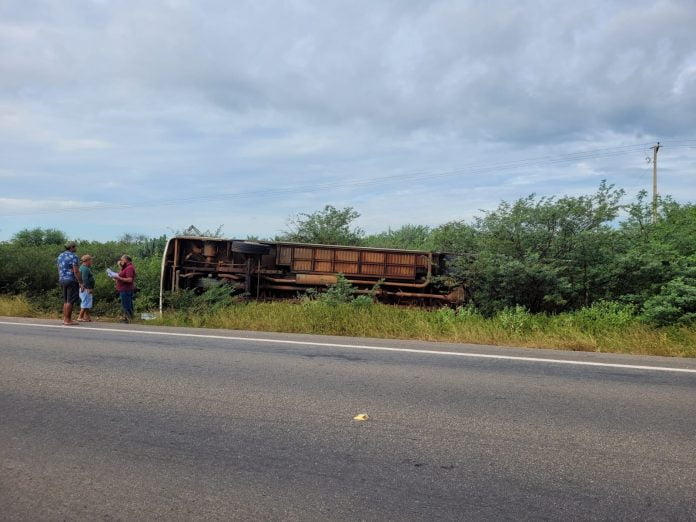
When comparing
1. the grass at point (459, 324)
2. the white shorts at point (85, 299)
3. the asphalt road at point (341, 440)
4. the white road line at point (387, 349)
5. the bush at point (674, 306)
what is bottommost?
the asphalt road at point (341, 440)

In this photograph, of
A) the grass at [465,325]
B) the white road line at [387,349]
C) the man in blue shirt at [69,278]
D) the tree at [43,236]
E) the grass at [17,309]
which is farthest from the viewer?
the tree at [43,236]

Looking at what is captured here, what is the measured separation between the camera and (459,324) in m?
11.4

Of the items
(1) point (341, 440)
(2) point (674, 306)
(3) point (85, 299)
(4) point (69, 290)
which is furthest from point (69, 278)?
(2) point (674, 306)

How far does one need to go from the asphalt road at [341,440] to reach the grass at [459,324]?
6.21ft

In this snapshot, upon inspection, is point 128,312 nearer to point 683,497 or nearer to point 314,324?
point 314,324

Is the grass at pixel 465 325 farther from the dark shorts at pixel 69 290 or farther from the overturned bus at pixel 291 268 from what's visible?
the overturned bus at pixel 291 268

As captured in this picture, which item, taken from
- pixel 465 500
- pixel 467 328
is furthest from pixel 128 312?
pixel 465 500

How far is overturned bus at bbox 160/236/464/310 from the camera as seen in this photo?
1595 cm

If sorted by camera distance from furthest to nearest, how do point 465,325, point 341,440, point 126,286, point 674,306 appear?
point 126,286 → point 465,325 → point 674,306 → point 341,440

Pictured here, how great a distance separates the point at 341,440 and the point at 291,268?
40.2ft

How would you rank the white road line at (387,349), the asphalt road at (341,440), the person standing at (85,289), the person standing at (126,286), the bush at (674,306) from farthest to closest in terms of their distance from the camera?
the person standing at (126,286), the person standing at (85,289), the bush at (674,306), the white road line at (387,349), the asphalt road at (341,440)

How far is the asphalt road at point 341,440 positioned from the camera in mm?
3422

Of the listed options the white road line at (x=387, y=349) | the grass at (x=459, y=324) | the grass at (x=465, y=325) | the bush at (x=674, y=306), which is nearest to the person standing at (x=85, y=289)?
the white road line at (x=387, y=349)

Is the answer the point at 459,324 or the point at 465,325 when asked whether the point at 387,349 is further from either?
the point at 459,324
